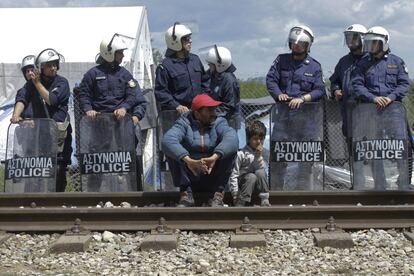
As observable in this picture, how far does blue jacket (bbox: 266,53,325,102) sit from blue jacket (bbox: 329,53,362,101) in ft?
1.13

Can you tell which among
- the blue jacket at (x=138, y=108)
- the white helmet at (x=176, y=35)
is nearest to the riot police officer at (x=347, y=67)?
the white helmet at (x=176, y=35)

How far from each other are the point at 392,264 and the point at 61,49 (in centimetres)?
1615

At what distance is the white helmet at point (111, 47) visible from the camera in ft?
31.8

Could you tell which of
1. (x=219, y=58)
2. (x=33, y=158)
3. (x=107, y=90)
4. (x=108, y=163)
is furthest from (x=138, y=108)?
(x=33, y=158)

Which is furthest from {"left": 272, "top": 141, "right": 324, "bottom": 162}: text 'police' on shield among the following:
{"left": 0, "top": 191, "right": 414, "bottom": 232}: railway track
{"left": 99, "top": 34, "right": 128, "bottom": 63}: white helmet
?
{"left": 99, "top": 34, "right": 128, "bottom": 63}: white helmet

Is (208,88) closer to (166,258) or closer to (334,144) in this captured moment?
(334,144)

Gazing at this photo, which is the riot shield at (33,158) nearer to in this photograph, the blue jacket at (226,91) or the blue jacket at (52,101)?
the blue jacket at (52,101)

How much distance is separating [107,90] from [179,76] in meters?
1.02

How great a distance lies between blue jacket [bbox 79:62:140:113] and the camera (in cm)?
983

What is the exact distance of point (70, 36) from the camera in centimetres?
2156

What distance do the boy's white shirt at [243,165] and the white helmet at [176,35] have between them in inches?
83.7

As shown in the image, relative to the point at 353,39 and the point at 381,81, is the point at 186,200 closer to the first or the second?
the point at 381,81

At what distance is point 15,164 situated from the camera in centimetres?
983

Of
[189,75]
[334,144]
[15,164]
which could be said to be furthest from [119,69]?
[334,144]
